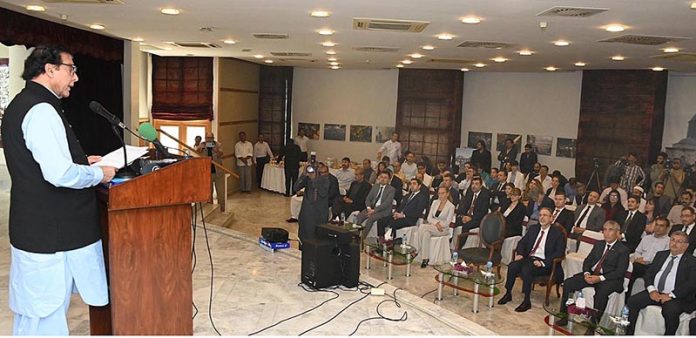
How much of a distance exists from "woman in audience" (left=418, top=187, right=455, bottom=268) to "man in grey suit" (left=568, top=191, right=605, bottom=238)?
178 centimetres

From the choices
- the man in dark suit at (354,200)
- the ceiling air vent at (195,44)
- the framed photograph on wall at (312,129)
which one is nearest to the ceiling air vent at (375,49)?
the man in dark suit at (354,200)

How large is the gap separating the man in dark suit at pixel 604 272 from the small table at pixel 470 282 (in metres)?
0.77

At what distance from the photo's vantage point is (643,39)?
7.77 m

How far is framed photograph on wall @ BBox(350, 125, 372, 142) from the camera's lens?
17125mm

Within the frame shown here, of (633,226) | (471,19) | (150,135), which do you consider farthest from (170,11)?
(633,226)

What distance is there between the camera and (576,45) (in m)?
8.72

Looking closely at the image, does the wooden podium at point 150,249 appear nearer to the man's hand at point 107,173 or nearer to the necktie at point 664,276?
the man's hand at point 107,173

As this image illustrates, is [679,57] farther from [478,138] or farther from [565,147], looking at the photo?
[478,138]

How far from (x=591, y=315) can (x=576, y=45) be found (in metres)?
4.64

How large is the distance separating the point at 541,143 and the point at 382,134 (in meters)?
4.43

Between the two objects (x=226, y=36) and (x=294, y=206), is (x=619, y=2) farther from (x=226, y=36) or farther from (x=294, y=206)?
(x=294, y=206)

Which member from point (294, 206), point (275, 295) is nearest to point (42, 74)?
point (275, 295)

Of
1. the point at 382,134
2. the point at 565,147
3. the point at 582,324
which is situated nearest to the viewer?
the point at 582,324

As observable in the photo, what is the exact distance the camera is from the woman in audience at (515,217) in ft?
27.8
